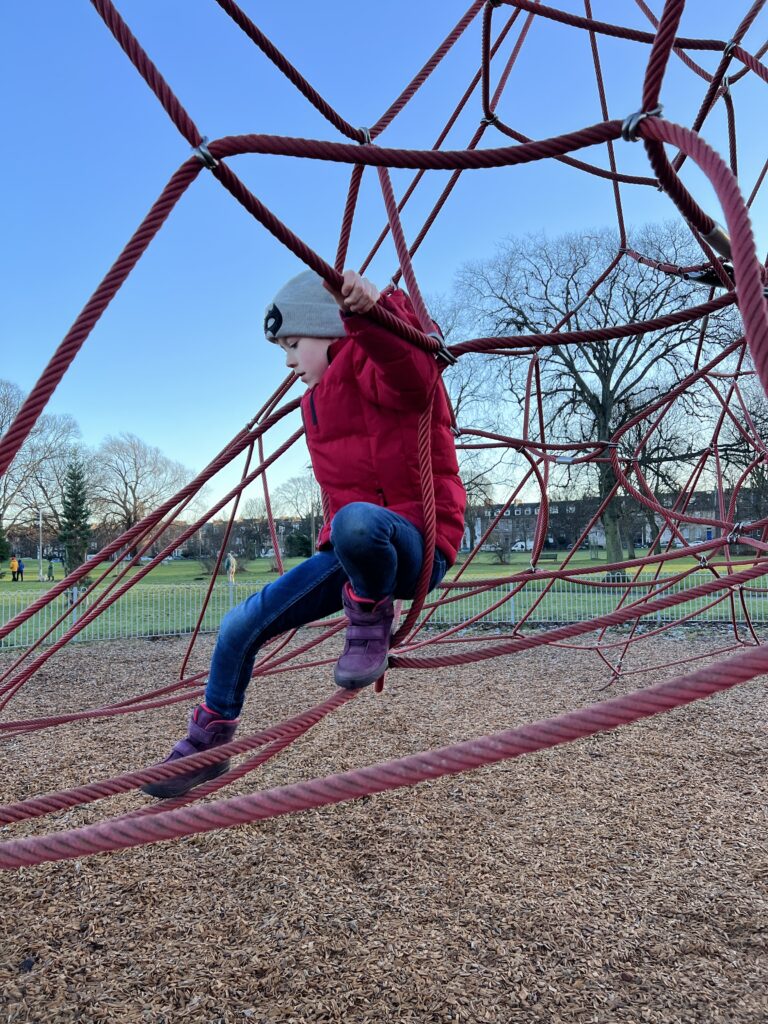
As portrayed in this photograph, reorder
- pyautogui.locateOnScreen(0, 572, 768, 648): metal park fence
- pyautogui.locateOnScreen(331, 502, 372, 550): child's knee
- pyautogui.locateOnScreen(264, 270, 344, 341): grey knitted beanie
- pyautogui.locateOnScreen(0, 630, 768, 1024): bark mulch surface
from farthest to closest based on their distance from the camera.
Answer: pyautogui.locateOnScreen(0, 572, 768, 648): metal park fence < pyautogui.locateOnScreen(0, 630, 768, 1024): bark mulch surface < pyautogui.locateOnScreen(264, 270, 344, 341): grey knitted beanie < pyautogui.locateOnScreen(331, 502, 372, 550): child's knee

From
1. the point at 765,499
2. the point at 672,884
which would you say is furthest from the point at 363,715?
the point at 765,499

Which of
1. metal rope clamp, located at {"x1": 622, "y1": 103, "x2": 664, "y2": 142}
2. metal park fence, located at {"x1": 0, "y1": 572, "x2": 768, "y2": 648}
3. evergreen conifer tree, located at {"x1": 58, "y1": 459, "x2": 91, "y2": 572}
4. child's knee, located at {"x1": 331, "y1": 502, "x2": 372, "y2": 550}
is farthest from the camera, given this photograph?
evergreen conifer tree, located at {"x1": 58, "y1": 459, "x2": 91, "y2": 572}

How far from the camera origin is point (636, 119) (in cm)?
111

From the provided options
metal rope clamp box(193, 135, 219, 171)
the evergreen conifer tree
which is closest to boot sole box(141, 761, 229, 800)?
metal rope clamp box(193, 135, 219, 171)

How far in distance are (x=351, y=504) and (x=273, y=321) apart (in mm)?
532

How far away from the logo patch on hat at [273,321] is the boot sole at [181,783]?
40.0 inches

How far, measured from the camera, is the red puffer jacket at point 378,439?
5.07 feet

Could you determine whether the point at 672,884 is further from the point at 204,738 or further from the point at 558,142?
the point at 558,142

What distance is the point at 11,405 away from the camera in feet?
69.4

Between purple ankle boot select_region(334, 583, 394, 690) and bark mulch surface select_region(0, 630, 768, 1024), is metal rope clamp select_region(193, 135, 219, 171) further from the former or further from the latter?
bark mulch surface select_region(0, 630, 768, 1024)

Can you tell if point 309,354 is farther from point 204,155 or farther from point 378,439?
point 204,155

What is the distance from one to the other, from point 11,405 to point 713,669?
929 inches

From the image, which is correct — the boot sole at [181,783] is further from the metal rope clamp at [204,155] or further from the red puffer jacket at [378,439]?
the metal rope clamp at [204,155]

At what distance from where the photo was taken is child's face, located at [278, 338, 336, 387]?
1.71m
